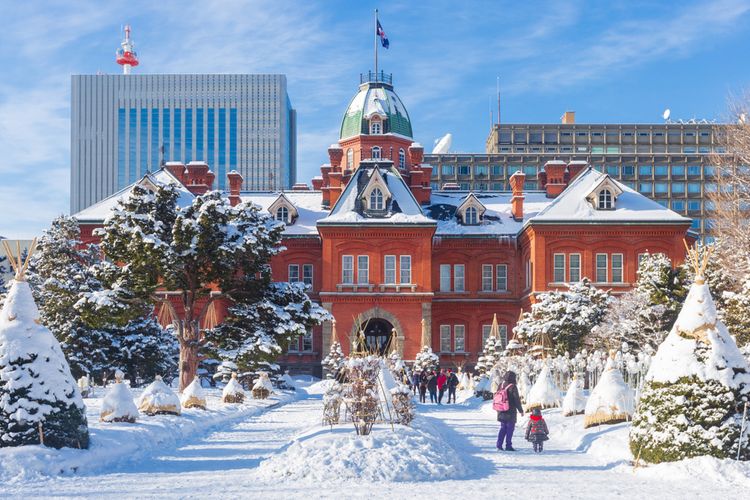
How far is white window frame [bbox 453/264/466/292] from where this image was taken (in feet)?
186

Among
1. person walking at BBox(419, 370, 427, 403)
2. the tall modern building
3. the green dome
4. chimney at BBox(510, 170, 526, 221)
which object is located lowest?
person walking at BBox(419, 370, 427, 403)

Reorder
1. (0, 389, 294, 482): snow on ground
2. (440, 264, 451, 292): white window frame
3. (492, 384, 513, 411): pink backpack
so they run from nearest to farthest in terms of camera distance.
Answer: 1. (0, 389, 294, 482): snow on ground
2. (492, 384, 513, 411): pink backpack
3. (440, 264, 451, 292): white window frame

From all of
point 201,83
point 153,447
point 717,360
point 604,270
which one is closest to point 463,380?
point 604,270

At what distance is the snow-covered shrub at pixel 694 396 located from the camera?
535 inches

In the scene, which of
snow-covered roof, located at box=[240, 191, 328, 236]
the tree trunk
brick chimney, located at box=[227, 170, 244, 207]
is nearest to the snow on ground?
the tree trunk

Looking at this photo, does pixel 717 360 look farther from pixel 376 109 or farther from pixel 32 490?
pixel 376 109

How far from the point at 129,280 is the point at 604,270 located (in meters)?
29.2

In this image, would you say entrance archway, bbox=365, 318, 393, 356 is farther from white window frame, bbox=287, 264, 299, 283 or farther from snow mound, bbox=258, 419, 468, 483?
→ snow mound, bbox=258, 419, 468, 483

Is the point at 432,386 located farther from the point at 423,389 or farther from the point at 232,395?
the point at 232,395

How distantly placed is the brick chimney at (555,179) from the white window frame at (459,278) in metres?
7.95

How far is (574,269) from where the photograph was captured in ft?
169

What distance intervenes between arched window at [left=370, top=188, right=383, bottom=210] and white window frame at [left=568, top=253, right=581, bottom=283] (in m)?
11.1

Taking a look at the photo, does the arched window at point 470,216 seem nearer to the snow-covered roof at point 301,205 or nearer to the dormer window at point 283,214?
the snow-covered roof at point 301,205

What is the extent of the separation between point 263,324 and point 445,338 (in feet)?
84.5
